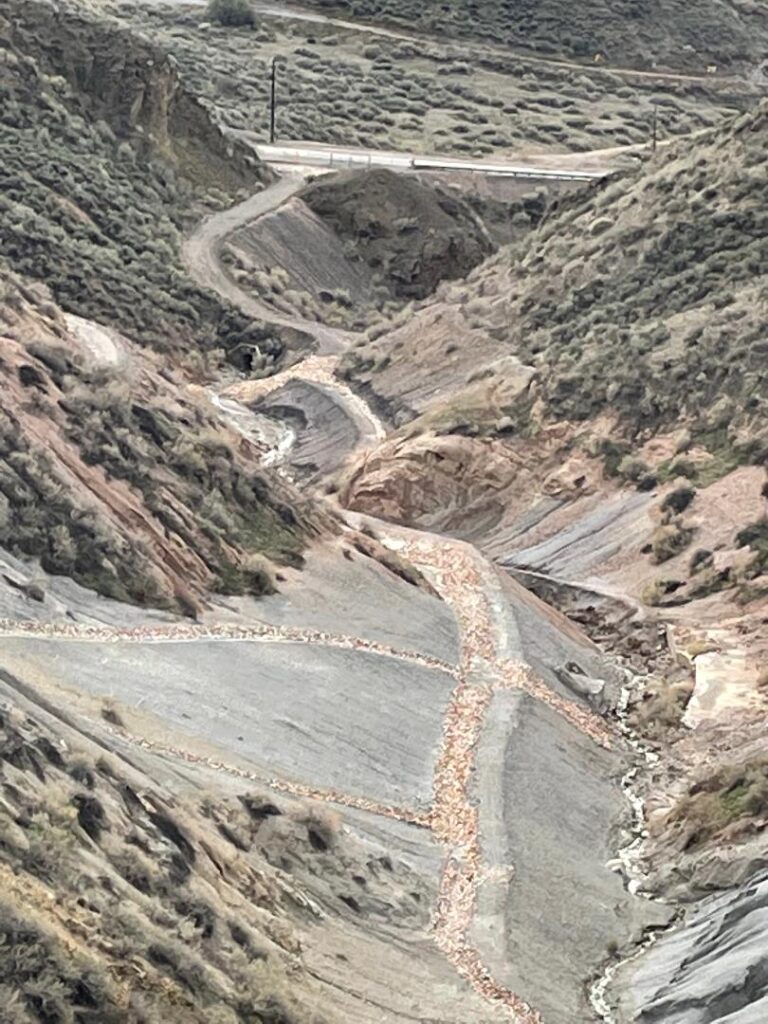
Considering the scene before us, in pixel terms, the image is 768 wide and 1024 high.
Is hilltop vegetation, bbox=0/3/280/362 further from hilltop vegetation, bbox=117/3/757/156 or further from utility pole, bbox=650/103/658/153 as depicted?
utility pole, bbox=650/103/658/153

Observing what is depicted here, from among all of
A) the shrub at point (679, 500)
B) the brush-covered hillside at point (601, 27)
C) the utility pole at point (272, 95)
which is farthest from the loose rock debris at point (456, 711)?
the brush-covered hillside at point (601, 27)

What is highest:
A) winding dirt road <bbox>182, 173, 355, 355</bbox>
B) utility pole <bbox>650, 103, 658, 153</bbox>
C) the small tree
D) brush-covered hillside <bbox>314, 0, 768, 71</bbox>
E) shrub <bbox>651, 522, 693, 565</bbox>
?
brush-covered hillside <bbox>314, 0, 768, 71</bbox>

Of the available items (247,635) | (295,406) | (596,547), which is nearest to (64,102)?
(295,406)

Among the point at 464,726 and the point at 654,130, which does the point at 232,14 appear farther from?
the point at 464,726

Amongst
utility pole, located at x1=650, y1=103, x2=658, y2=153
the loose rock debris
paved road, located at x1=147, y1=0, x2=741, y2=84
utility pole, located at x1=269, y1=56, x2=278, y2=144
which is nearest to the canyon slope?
the loose rock debris

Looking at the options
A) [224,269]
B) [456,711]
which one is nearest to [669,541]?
[456,711]
